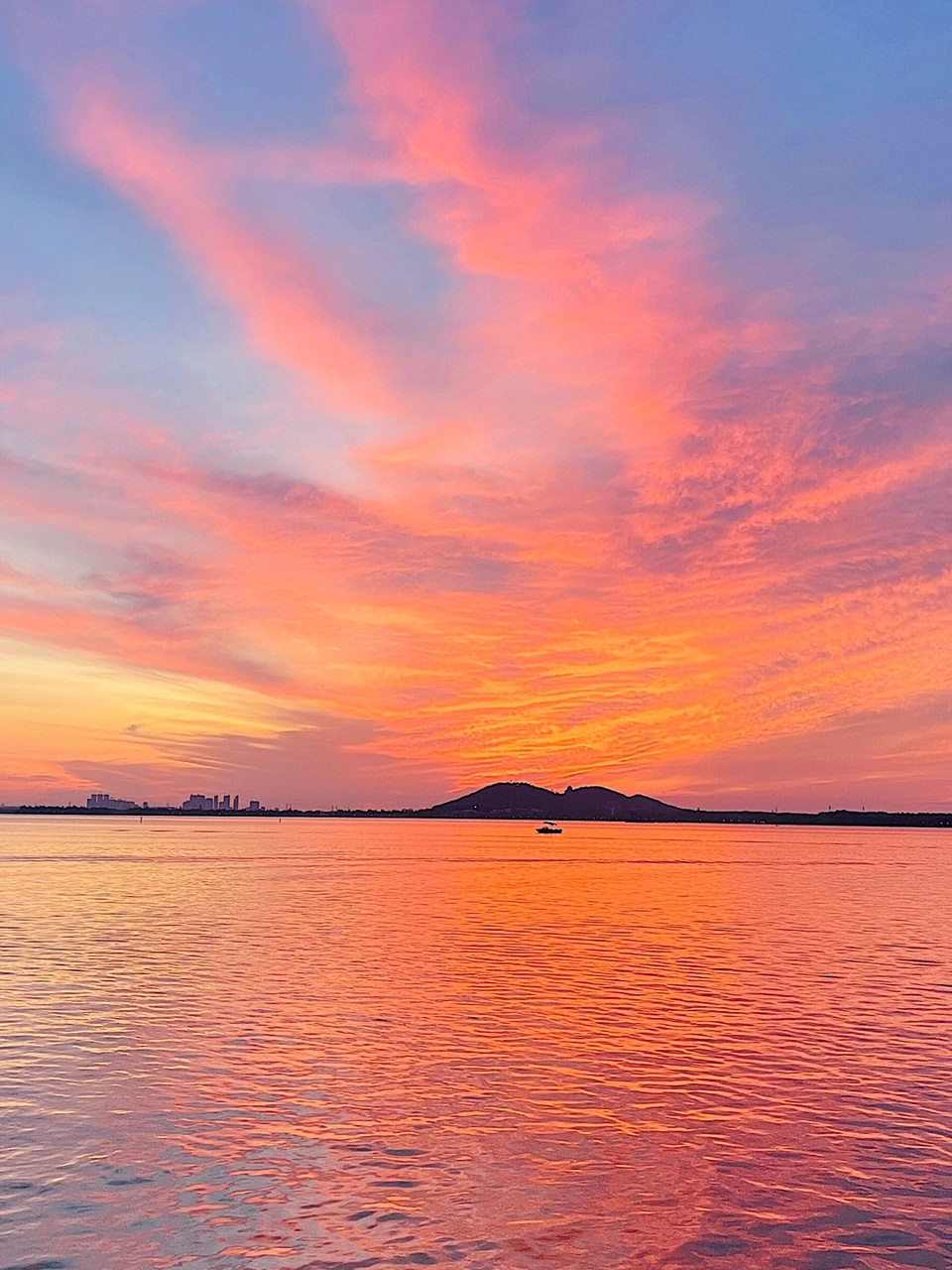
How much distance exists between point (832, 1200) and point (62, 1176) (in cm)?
1222

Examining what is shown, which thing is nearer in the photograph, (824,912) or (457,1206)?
(457,1206)

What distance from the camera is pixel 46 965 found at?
143ft

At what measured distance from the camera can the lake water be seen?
1641 cm

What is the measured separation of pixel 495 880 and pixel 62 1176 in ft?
311

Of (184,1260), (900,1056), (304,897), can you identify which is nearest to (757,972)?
(900,1056)

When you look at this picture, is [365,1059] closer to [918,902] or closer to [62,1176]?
[62,1176]

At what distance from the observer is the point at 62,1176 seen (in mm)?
18672

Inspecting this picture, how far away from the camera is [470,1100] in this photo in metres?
24.3

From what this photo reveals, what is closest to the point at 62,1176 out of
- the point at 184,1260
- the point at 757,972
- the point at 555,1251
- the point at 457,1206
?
the point at 184,1260

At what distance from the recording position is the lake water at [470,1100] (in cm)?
1641

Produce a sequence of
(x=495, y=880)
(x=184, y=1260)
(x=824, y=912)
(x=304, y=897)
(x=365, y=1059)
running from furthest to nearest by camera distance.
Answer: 1. (x=495, y=880)
2. (x=304, y=897)
3. (x=824, y=912)
4. (x=365, y=1059)
5. (x=184, y=1260)

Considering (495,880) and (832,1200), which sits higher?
(495,880)

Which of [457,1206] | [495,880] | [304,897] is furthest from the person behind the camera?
[495,880]

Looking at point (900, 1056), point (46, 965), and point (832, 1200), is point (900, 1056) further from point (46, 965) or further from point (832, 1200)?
point (46, 965)
